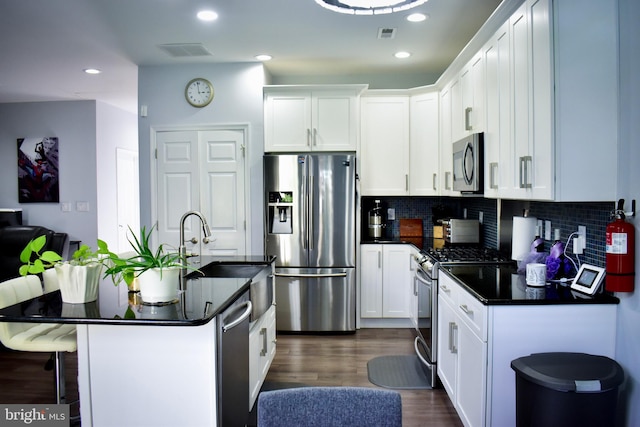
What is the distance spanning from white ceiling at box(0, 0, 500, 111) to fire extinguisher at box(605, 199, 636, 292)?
74.9 inches

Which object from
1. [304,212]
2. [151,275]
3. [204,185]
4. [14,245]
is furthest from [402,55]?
[14,245]

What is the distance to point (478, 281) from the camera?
2568 millimetres

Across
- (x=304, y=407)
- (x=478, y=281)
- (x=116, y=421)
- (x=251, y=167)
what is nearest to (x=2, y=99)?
(x=251, y=167)

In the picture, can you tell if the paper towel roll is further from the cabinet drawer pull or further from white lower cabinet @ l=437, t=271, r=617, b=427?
white lower cabinet @ l=437, t=271, r=617, b=427

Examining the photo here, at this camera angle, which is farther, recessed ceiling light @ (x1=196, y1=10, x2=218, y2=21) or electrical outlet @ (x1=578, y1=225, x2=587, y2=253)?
recessed ceiling light @ (x1=196, y1=10, x2=218, y2=21)

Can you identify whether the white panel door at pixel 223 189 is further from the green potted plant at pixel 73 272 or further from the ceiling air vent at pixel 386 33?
the green potted plant at pixel 73 272

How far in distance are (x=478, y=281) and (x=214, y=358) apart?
1448 millimetres

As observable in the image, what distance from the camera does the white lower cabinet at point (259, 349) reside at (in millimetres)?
2594

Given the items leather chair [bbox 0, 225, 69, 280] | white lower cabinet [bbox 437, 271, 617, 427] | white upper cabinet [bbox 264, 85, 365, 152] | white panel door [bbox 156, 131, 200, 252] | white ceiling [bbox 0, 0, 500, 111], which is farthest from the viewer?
leather chair [bbox 0, 225, 69, 280]

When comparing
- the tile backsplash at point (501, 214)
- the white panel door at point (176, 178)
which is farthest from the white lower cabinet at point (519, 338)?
the white panel door at point (176, 178)

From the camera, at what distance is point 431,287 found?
3244 millimetres

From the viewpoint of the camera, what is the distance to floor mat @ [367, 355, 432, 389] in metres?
3.35

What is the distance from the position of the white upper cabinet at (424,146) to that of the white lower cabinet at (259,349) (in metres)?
2.20

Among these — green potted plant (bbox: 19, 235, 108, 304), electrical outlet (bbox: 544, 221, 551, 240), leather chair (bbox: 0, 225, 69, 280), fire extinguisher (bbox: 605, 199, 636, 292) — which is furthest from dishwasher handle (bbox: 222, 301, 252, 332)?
leather chair (bbox: 0, 225, 69, 280)
